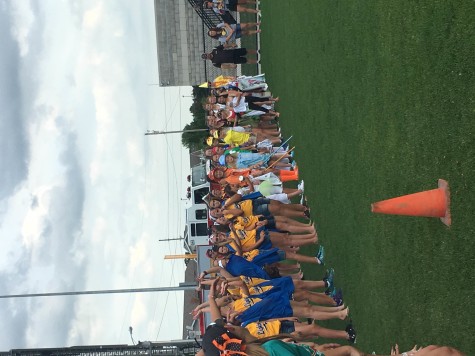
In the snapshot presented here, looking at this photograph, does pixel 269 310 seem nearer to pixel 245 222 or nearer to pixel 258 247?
pixel 258 247

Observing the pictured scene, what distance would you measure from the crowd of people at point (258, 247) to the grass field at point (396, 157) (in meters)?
0.48

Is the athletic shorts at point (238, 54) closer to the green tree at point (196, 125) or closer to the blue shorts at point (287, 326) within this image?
the blue shorts at point (287, 326)

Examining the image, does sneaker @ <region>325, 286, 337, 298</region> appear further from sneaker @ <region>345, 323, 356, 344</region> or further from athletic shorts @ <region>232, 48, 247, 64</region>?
athletic shorts @ <region>232, 48, 247, 64</region>

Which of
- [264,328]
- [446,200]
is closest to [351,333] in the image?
[264,328]

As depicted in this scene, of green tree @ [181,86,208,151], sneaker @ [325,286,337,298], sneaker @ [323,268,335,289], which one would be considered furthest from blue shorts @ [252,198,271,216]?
green tree @ [181,86,208,151]

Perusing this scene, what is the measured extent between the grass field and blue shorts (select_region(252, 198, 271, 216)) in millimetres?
1130

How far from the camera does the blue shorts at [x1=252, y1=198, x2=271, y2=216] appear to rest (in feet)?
34.4

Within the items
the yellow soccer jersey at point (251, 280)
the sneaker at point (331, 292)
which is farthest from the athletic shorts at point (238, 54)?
the yellow soccer jersey at point (251, 280)

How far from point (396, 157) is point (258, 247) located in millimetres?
3783

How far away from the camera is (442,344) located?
17.2 feet

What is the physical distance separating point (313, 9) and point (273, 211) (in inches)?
199

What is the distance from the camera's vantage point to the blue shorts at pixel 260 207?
34.4 feet

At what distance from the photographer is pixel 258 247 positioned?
378 inches

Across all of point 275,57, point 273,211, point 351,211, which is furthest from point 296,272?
point 275,57
